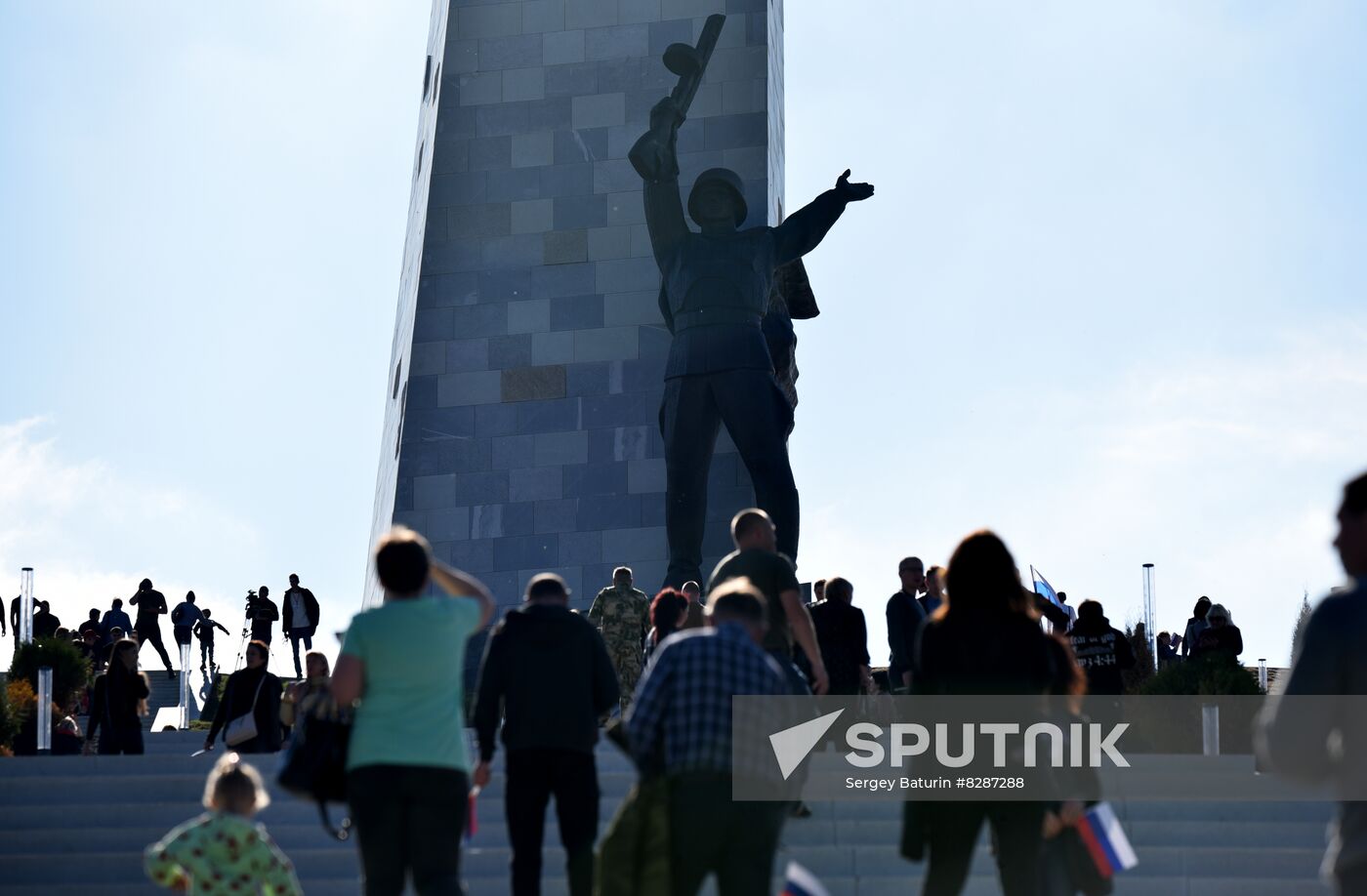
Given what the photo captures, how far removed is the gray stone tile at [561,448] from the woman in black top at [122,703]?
21.2 feet

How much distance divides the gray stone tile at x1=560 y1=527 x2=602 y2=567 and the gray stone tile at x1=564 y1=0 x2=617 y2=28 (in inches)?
198

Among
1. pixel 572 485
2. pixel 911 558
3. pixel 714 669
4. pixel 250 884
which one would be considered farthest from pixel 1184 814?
pixel 572 485

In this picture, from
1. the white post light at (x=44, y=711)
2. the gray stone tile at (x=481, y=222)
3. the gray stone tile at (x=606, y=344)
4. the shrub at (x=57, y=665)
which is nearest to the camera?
the white post light at (x=44, y=711)

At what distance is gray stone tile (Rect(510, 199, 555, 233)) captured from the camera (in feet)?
60.6

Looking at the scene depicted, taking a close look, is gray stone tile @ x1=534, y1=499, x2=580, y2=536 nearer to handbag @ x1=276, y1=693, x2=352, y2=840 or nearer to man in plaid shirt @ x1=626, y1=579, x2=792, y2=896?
handbag @ x1=276, y1=693, x2=352, y2=840

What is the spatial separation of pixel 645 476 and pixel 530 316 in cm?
193

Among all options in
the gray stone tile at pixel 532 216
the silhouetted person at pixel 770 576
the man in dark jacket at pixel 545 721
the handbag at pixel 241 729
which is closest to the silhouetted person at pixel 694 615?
the silhouetted person at pixel 770 576

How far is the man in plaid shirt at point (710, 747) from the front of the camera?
5500mm

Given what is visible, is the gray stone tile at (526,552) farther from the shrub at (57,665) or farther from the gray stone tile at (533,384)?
the shrub at (57,665)

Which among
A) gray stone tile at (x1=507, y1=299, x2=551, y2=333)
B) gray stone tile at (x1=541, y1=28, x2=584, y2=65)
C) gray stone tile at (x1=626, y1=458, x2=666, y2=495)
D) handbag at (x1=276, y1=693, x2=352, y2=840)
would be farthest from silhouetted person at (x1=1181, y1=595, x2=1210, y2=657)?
handbag at (x1=276, y1=693, x2=352, y2=840)

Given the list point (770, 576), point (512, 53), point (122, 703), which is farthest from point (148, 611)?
point (770, 576)

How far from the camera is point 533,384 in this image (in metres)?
18.1

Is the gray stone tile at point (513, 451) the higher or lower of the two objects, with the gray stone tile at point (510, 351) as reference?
lower

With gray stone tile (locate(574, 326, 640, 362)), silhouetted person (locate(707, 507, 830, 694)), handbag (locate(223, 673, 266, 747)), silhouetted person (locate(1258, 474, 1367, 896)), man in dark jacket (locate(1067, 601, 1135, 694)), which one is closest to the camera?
silhouetted person (locate(1258, 474, 1367, 896))
